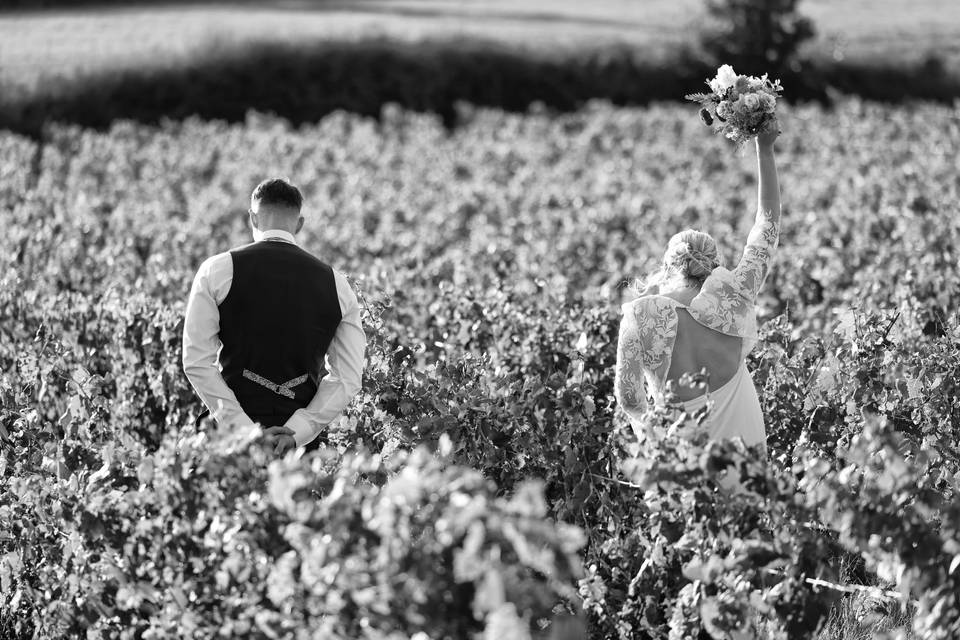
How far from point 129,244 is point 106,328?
2.95 metres

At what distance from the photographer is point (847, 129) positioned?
20.4 m

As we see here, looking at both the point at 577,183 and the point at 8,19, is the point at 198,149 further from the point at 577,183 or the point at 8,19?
the point at 8,19

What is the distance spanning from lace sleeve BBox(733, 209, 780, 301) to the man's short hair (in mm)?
1641

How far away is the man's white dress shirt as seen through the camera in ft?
14.5

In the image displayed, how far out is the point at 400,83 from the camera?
33.9 m

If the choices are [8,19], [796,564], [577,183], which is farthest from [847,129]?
[8,19]

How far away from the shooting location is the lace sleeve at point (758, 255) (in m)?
4.39

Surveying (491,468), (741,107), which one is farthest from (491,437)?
(741,107)

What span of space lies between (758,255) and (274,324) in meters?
1.77

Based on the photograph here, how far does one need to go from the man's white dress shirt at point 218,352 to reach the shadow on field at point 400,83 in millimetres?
27306

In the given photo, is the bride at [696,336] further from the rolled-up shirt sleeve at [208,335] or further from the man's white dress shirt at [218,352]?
the rolled-up shirt sleeve at [208,335]

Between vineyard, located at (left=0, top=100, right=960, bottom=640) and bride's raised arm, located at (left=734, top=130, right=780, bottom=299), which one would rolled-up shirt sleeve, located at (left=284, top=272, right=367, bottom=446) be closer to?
vineyard, located at (left=0, top=100, right=960, bottom=640)

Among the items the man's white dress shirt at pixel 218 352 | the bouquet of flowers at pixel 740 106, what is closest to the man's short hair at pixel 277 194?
the man's white dress shirt at pixel 218 352

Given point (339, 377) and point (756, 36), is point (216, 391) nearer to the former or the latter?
point (339, 377)
